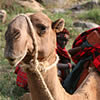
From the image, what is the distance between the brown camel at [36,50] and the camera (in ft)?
5.80

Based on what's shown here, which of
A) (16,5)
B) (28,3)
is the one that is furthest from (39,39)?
(28,3)

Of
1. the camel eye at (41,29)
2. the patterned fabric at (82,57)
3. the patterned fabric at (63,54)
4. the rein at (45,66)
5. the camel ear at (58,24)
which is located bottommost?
the patterned fabric at (63,54)

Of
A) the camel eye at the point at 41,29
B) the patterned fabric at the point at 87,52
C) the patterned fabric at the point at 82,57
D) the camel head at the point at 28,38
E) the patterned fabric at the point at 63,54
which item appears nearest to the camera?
the camel head at the point at 28,38

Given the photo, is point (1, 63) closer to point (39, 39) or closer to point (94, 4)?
point (39, 39)

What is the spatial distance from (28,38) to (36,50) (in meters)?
0.11

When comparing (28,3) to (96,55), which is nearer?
(96,55)

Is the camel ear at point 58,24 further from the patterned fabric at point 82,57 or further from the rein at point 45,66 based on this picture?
the patterned fabric at point 82,57

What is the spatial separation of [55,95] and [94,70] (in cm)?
117

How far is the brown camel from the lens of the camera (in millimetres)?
1769

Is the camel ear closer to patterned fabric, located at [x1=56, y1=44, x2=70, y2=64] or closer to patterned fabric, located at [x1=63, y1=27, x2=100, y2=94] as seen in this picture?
patterned fabric, located at [x1=63, y1=27, x2=100, y2=94]

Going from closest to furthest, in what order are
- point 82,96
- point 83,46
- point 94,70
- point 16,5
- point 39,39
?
point 39,39
point 82,96
point 94,70
point 83,46
point 16,5

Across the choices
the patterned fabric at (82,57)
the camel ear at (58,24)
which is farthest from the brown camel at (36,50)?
the patterned fabric at (82,57)

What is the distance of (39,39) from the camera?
77.6 inches

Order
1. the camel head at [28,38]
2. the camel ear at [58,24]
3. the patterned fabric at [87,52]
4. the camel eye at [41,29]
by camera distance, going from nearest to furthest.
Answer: the camel head at [28,38] → the camel eye at [41,29] → the camel ear at [58,24] → the patterned fabric at [87,52]
